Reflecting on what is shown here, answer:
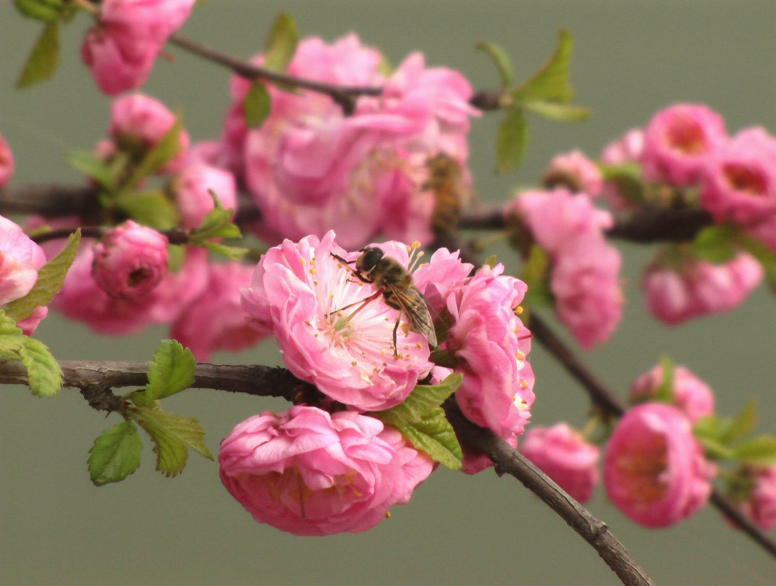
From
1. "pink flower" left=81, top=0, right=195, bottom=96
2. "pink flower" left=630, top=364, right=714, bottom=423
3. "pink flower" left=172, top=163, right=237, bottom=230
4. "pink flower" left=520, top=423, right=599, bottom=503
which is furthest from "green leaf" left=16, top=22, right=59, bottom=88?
"pink flower" left=630, top=364, right=714, bottom=423

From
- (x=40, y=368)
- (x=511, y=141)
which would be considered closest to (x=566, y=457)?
(x=511, y=141)

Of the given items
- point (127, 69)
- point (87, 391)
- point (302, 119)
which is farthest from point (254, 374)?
point (302, 119)

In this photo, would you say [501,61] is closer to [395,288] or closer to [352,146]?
[352,146]

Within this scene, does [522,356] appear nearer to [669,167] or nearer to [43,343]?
[43,343]

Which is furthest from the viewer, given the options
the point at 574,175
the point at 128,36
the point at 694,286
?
the point at 694,286

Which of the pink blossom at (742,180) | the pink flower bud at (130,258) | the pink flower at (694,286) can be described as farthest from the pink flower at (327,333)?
the pink flower at (694,286)

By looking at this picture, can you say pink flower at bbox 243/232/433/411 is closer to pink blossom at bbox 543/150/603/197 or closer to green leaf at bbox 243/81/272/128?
green leaf at bbox 243/81/272/128
